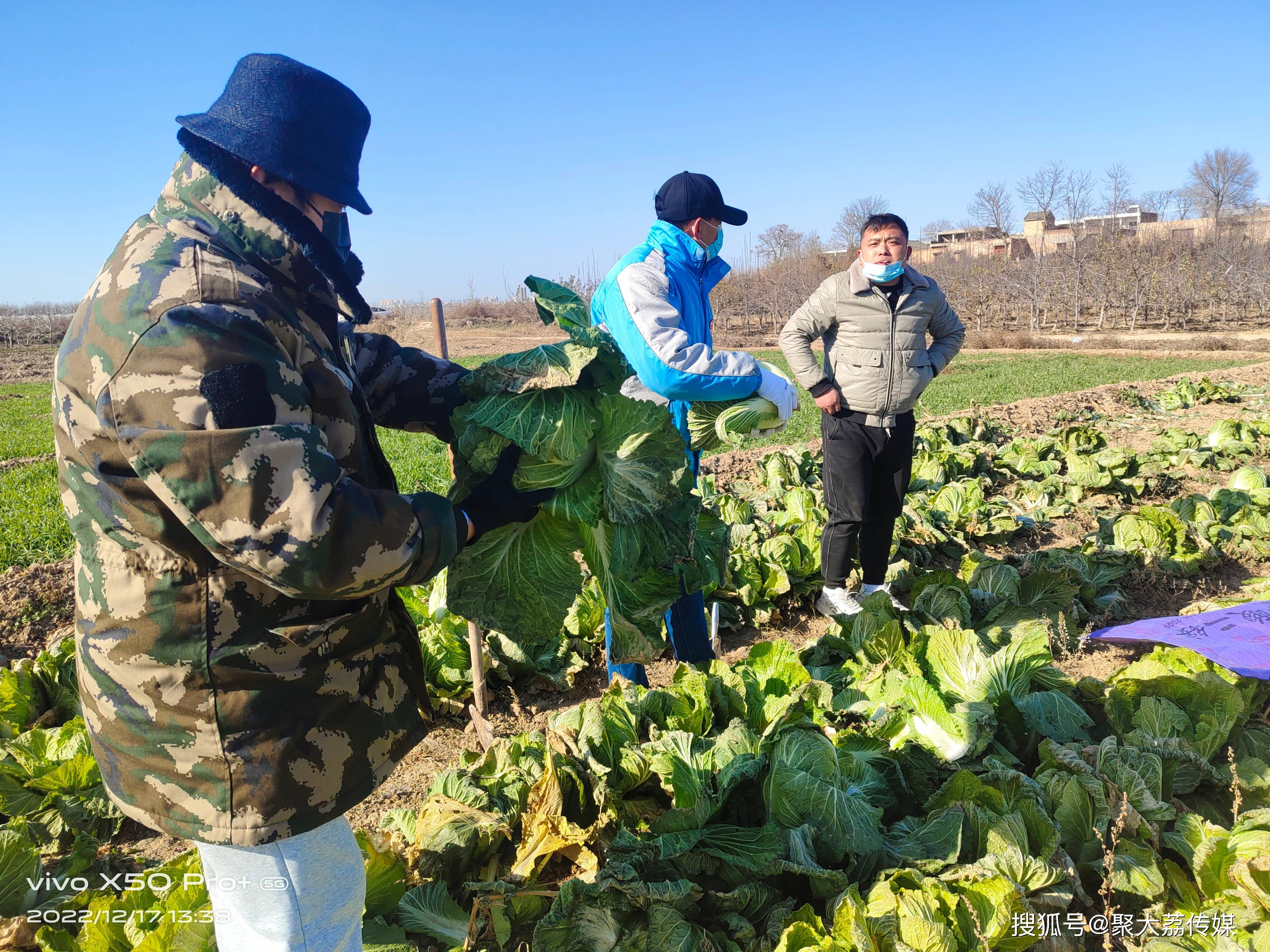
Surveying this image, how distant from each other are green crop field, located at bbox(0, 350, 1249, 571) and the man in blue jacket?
5.65 meters

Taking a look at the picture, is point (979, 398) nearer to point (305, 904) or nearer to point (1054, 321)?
point (305, 904)

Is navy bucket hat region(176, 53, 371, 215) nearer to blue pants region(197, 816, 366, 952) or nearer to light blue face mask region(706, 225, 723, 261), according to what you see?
blue pants region(197, 816, 366, 952)

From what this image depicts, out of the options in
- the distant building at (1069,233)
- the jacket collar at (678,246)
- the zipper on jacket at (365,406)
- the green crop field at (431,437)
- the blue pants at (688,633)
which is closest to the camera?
the zipper on jacket at (365,406)

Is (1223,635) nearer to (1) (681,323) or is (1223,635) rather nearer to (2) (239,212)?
(1) (681,323)

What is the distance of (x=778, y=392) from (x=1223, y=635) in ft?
8.81

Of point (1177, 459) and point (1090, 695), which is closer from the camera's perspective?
point (1090, 695)

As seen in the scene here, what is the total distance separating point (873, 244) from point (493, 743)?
3.48 metres

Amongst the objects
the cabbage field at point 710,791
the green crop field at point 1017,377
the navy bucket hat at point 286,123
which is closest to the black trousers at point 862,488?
the cabbage field at point 710,791

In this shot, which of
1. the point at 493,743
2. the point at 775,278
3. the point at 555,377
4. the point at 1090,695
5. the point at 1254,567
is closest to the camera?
the point at 555,377

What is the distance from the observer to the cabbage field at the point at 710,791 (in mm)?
2348

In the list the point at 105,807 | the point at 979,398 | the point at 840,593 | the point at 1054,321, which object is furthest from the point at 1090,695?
the point at 1054,321

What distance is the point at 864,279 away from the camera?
4598 millimetres

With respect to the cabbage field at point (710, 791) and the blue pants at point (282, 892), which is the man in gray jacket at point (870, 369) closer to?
the cabbage field at point (710, 791)

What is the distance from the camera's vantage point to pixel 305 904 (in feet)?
5.68
